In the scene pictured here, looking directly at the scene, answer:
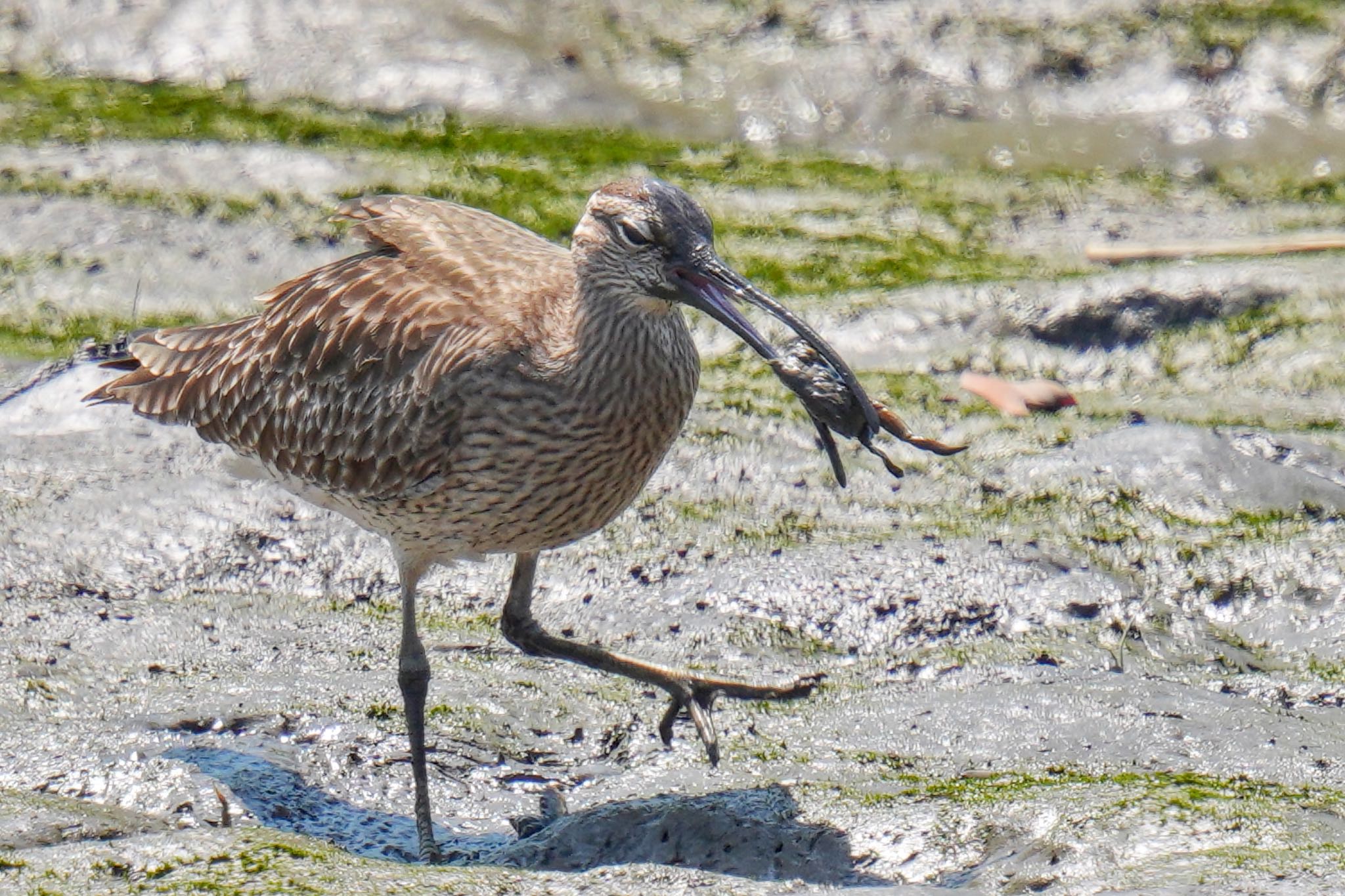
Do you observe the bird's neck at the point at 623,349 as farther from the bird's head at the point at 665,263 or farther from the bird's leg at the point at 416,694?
the bird's leg at the point at 416,694

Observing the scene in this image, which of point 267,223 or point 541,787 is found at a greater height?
point 267,223

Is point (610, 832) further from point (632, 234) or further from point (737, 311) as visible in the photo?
point (632, 234)

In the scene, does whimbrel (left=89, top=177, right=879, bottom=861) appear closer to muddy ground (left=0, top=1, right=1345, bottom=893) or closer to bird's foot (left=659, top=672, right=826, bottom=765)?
bird's foot (left=659, top=672, right=826, bottom=765)

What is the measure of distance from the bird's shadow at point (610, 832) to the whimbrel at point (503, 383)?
0.59 feet

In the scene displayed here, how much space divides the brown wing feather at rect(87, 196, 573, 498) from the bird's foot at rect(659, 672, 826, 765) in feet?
3.36

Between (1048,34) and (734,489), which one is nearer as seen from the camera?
(734,489)

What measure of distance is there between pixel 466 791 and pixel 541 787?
0.28m

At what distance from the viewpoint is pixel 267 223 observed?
9156mm

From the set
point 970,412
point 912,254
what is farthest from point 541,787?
point 912,254

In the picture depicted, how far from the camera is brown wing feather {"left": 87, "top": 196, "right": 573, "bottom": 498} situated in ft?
18.8

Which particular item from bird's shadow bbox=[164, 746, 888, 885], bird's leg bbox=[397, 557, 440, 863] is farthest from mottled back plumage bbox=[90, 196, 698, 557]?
bird's shadow bbox=[164, 746, 888, 885]

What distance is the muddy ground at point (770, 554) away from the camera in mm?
5090

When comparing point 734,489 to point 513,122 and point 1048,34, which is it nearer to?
point 513,122

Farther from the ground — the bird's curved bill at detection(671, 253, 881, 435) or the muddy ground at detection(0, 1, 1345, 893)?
the bird's curved bill at detection(671, 253, 881, 435)
